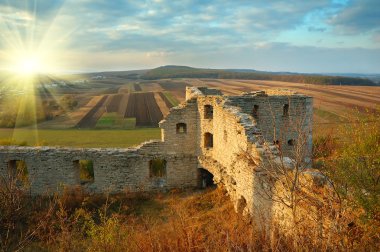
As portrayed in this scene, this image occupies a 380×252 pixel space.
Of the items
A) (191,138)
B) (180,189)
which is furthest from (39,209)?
(191,138)

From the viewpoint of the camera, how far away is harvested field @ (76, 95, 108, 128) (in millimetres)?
38013

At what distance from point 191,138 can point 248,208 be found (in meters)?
6.65

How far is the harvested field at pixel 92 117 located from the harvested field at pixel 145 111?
13.5 feet

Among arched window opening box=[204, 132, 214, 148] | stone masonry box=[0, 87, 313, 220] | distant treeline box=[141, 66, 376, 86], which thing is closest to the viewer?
stone masonry box=[0, 87, 313, 220]

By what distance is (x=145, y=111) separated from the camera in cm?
4553

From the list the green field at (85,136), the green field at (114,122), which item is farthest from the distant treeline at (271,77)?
the green field at (114,122)

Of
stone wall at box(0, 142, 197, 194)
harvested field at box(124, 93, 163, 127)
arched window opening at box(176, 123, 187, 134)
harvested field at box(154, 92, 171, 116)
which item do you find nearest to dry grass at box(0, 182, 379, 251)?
stone wall at box(0, 142, 197, 194)

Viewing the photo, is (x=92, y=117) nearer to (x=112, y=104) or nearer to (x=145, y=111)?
(x=145, y=111)

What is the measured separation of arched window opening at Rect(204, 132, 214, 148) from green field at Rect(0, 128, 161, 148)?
1523cm

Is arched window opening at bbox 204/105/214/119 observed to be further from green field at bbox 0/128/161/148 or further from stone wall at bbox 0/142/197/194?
green field at bbox 0/128/161/148

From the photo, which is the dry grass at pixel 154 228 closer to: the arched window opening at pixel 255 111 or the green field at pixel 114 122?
the arched window opening at pixel 255 111

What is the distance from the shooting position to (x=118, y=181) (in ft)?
47.8

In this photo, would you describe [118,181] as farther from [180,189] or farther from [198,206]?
[198,206]

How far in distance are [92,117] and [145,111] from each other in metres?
7.70
